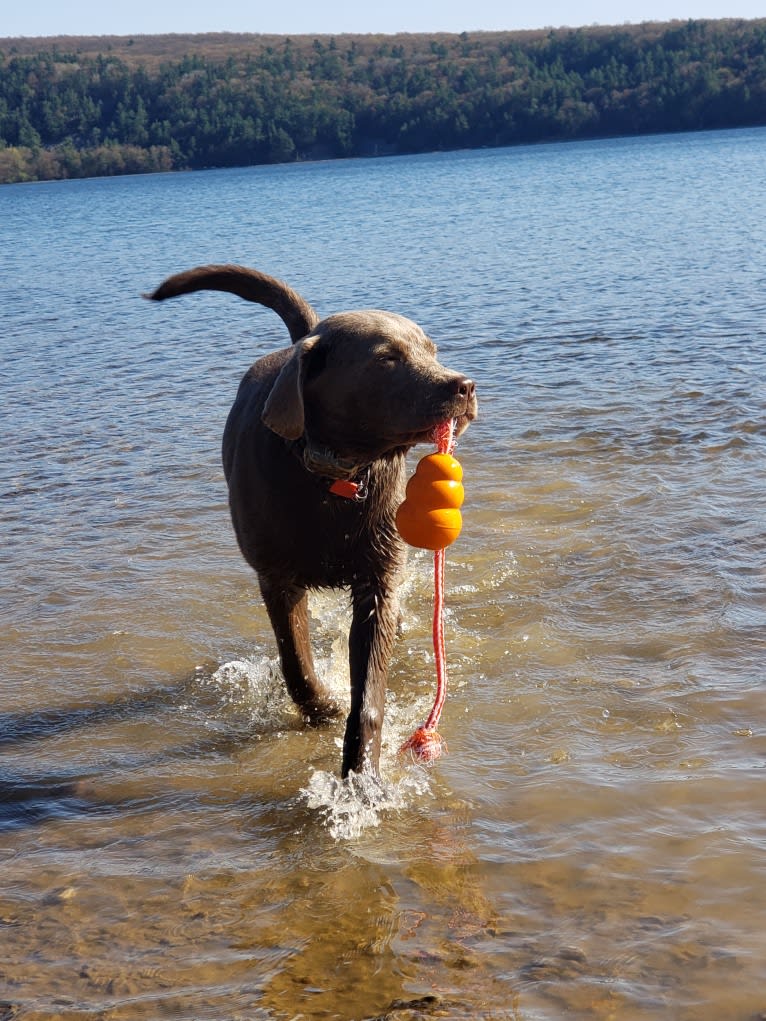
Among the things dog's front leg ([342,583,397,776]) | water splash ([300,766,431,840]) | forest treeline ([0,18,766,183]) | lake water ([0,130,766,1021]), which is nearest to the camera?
lake water ([0,130,766,1021])

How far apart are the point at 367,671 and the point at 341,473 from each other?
81 cm

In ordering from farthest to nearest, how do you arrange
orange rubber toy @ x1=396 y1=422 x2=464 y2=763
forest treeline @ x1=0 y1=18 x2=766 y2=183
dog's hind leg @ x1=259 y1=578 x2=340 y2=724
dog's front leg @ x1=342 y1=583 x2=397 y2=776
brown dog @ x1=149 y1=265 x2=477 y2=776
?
1. forest treeline @ x1=0 y1=18 x2=766 y2=183
2. dog's hind leg @ x1=259 y1=578 x2=340 y2=724
3. dog's front leg @ x1=342 y1=583 x2=397 y2=776
4. orange rubber toy @ x1=396 y1=422 x2=464 y2=763
5. brown dog @ x1=149 y1=265 x2=477 y2=776

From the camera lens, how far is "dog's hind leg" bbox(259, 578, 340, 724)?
4816 mm

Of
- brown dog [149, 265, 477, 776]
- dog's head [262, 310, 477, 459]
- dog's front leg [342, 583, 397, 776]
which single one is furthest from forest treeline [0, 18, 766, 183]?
dog's head [262, 310, 477, 459]

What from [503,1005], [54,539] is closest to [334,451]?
[503,1005]

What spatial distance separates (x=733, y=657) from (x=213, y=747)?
7.78ft

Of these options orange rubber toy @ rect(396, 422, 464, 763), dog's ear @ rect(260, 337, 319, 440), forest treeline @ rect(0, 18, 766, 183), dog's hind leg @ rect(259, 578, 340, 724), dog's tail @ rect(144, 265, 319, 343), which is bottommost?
dog's hind leg @ rect(259, 578, 340, 724)

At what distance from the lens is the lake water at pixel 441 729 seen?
336 cm

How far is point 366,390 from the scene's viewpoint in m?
4.03

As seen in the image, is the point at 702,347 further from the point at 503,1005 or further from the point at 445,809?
the point at 503,1005

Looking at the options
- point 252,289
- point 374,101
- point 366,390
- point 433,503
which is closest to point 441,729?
point 433,503

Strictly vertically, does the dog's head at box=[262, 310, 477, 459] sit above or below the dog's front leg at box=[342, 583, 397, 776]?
above

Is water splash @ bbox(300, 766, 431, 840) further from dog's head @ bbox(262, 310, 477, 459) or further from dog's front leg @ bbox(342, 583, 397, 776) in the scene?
dog's head @ bbox(262, 310, 477, 459)

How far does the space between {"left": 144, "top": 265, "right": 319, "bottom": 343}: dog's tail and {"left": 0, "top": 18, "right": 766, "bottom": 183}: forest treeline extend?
11100 cm
